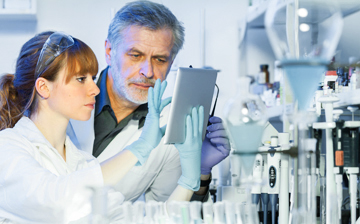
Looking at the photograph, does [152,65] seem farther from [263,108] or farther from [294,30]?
[294,30]

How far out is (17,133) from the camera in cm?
163

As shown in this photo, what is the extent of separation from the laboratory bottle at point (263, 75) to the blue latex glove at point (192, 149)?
1105mm

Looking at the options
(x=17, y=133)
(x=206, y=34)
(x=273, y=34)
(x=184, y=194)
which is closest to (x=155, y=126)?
(x=184, y=194)

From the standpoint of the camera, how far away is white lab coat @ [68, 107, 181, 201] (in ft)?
7.02

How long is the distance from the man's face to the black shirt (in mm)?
73

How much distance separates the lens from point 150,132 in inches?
64.8

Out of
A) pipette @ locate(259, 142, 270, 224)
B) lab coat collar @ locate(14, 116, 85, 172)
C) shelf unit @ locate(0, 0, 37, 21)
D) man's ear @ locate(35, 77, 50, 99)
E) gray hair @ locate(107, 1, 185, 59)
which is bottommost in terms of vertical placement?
pipette @ locate(259, 142, 270, 224)

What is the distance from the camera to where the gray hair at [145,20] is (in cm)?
222

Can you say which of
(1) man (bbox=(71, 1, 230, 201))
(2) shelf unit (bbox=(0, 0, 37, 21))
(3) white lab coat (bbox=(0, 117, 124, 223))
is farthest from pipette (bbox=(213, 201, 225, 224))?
(2) shelf unit (bbox=(0, 0, 37, 21))

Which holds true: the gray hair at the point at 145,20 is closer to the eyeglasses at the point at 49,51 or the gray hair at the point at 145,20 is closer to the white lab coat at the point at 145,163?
the white lab coat at the point at 145,163

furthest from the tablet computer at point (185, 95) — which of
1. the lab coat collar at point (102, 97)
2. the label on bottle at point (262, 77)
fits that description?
the label on bottle at point (262, 77)

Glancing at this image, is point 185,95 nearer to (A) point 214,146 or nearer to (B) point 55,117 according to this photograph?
(A) point 214,146

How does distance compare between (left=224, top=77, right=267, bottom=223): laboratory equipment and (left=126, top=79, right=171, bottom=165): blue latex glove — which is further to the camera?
(left=126, top=79, right=171, bottom=165): blue latex glove

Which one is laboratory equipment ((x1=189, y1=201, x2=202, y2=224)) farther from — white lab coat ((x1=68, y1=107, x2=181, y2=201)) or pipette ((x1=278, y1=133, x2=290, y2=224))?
white lab coat ((x1=68, y1=107, x2=181, y2=201))
